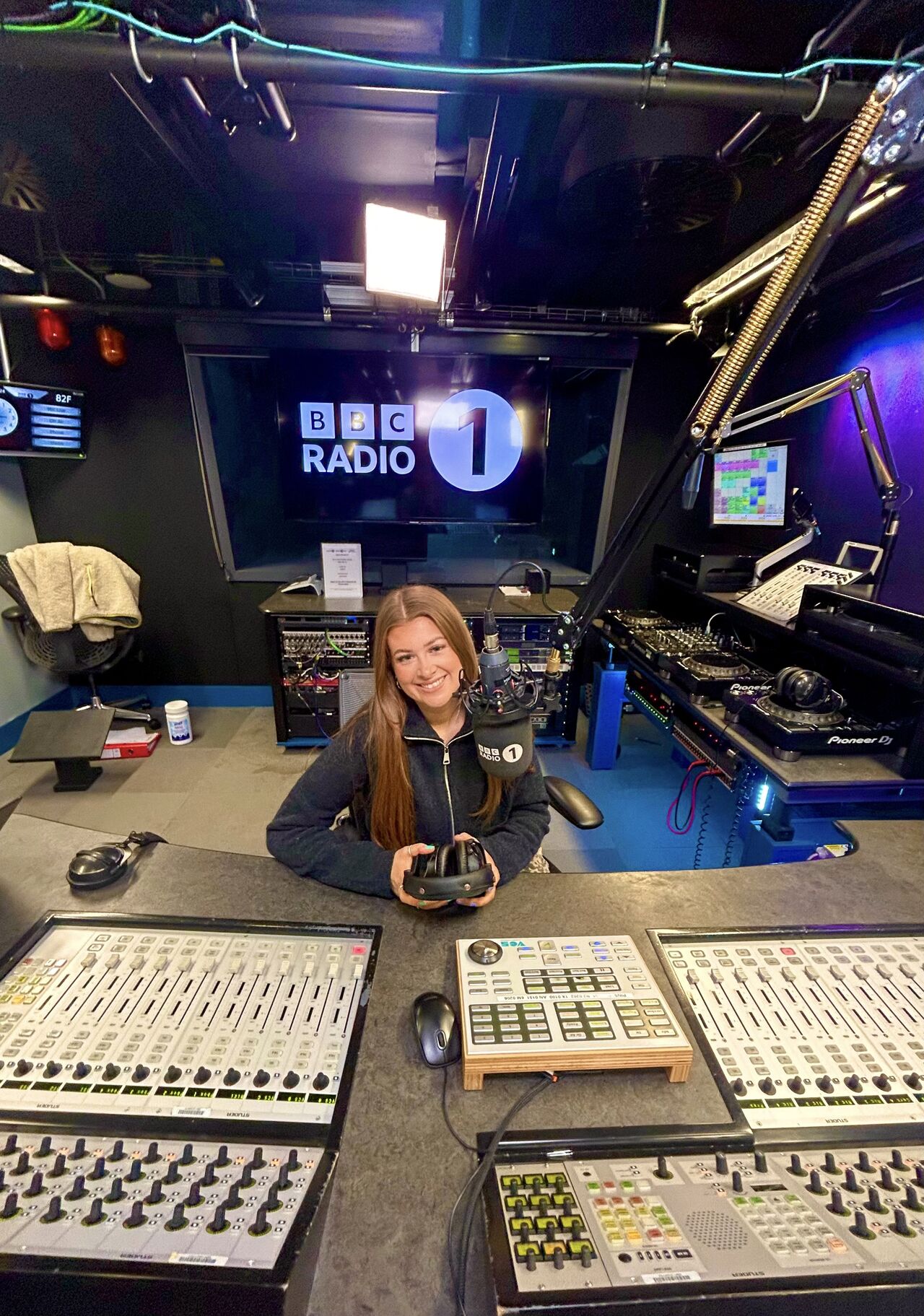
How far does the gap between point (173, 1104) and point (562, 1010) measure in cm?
51

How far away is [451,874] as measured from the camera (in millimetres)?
903

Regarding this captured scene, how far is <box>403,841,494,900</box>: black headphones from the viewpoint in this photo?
879 mm

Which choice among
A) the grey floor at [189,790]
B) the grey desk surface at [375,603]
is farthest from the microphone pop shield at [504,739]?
the grey desk surface at [375,603]

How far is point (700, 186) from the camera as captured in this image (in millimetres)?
1702

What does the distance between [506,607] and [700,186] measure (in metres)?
1.93

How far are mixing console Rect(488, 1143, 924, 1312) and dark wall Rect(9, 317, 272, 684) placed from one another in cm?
350

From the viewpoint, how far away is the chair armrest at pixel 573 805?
139 centimetres

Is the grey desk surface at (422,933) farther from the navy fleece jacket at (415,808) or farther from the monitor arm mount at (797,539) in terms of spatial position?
the monitor arm mount at (797,539)

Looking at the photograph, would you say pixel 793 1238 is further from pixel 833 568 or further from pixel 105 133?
pixel 105 133

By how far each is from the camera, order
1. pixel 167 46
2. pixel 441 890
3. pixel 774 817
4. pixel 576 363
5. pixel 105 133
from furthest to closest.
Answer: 1. pixel 576 363
2. pixel 105 133
3. pixel 774 817
4. pixel 167 46
5. pixel 441 890

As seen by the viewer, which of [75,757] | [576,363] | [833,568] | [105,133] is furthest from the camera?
[576,363]

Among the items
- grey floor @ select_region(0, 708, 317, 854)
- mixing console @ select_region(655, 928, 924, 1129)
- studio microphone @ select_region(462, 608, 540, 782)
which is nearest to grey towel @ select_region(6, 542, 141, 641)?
grey floor @ select_region(0, 708, 317, 854)

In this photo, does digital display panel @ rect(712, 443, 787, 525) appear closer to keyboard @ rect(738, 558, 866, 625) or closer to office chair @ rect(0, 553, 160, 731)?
keyboard @ rect(738, 558, 866, 625)

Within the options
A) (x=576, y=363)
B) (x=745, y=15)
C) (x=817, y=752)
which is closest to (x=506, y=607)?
(x=576, y=363)
